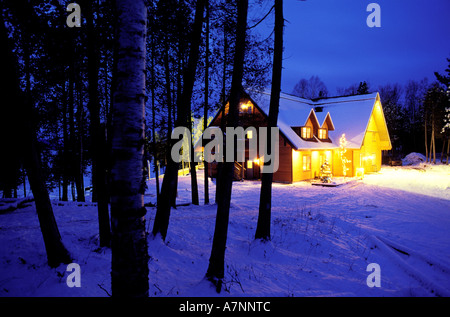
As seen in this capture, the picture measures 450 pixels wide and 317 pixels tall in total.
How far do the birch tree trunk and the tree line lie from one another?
0.01 meters

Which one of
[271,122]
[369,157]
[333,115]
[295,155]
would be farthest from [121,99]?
[369,157]

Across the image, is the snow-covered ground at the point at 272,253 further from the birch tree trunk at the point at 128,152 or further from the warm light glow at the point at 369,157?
the warm light glow at the point at 369,157

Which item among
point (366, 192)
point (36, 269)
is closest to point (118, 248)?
point (36, 269)

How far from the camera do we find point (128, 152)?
2.30 meters

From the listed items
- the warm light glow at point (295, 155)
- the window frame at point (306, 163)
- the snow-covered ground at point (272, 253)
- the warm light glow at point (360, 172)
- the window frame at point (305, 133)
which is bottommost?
the snow-covered ground at point (272, 253)

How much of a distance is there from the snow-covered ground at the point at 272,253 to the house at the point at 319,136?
1126 centimetres

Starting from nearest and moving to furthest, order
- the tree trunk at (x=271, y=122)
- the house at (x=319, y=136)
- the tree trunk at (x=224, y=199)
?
1. the tree trunk at (x=224, y=199)
2. the tree trunk at (x=271, y=122)
3. the house at (x=319, y=136)

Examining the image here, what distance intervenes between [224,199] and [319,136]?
24.8m

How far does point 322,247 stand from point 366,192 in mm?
12786

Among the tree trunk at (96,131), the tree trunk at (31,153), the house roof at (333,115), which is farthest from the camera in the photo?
the house roof at (333,115)

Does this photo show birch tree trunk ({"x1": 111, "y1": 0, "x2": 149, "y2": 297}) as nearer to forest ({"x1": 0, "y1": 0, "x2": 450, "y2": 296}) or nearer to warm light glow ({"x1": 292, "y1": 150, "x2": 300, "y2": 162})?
forest ({"x1": 0, "y1": 0, "x2": 450, "y2": 296})

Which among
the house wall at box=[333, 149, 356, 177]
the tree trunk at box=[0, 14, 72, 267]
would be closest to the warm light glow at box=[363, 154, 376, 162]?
the house wall at box=[333, 149, 356, 177]

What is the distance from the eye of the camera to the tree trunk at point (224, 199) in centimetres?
483

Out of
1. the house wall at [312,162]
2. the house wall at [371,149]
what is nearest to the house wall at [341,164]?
the house wall at [312,162]
